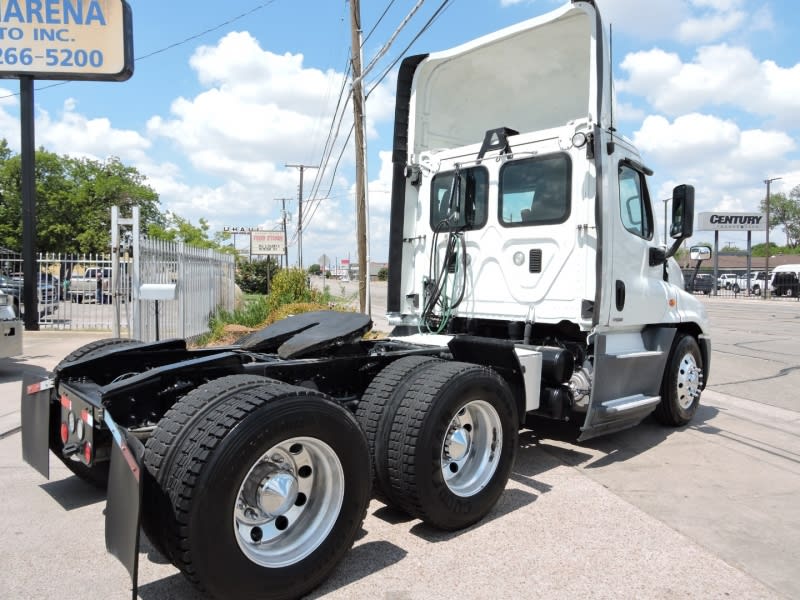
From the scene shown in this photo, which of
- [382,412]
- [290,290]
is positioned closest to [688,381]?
[382,412]

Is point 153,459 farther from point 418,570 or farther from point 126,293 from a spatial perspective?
point 126,293

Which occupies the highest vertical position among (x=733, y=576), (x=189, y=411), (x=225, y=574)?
(x=189, y=411)

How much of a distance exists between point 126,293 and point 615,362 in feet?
29.1

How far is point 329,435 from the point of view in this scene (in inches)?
112

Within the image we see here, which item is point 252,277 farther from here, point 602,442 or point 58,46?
point 602,442

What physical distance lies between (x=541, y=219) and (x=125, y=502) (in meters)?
3.98

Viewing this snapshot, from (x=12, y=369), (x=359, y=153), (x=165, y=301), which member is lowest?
(x=12, y=369)

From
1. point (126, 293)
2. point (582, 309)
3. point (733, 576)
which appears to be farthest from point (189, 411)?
point (126, 293)

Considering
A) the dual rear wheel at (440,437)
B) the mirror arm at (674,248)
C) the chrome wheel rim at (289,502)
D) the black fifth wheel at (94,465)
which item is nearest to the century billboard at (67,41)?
the black fifth wheel at (94,465)

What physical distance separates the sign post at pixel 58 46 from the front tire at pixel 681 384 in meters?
14.1

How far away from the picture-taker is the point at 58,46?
48.4 feet

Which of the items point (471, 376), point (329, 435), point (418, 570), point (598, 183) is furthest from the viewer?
point (598, 183)

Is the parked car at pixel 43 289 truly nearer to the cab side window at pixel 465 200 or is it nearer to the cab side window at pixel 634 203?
the cab side window at pixel 465 200

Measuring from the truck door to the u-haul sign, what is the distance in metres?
21.3
